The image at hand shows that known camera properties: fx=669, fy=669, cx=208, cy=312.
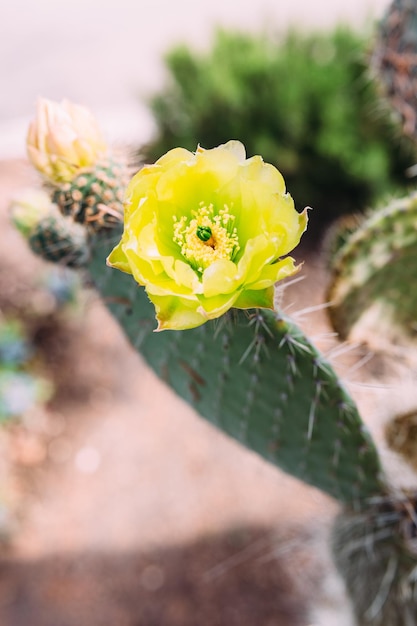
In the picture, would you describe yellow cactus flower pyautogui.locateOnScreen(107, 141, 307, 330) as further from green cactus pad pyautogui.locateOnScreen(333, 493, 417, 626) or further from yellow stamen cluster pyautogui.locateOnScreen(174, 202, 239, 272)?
green cactus pad pyautogui.locateOnScreen(333, 493, 417, 626)

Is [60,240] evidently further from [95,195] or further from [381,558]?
[381,558]

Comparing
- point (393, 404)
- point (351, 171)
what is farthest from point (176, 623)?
point (351, 171)

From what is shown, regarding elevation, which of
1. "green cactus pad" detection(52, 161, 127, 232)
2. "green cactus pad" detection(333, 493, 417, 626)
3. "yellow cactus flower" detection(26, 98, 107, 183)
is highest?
"yellow cactus flower" detection(26, 98, 107, 183)

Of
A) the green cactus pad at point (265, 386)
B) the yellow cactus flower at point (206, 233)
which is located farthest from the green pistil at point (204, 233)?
the green cactus pad at point (265, 386)

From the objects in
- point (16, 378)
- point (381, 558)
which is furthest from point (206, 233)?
point (16, 378)

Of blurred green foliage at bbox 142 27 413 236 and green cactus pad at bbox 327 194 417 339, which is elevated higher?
green cactus pad at bbox 327 194 417 339

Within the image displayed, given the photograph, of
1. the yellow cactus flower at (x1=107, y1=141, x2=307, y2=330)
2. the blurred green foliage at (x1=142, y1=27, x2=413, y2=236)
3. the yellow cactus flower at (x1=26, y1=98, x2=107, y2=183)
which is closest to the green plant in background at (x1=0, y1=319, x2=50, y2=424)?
the blurred green foliage at (x1=142, y1=27, x2=413, y2=236)
